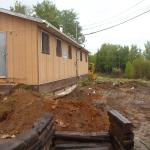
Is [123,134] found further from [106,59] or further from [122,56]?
[122,56]

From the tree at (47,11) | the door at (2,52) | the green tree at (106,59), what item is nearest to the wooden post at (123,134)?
the door at (2,52)

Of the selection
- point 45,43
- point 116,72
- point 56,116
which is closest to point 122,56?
point 116,72

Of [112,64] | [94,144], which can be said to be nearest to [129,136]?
[94,144]

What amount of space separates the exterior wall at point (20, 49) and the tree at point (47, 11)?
47.9 m

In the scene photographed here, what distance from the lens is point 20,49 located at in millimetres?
15039

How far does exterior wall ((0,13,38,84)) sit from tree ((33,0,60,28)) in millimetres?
47882

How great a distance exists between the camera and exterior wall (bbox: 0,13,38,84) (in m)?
14.8

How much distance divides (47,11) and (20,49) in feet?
169

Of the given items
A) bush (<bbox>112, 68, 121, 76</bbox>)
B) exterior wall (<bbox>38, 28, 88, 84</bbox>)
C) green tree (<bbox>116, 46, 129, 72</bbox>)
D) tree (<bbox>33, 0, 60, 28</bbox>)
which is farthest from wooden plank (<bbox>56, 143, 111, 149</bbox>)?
tree (<bbox>33, 0, 60, 28</bbox>)

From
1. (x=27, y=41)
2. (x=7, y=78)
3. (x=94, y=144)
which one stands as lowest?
(x=94, y=144)

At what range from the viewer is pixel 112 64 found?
168ft

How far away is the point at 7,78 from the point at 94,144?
24.8 ft

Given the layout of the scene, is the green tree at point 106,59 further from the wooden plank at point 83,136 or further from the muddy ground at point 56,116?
the wooden plank at point 83,136

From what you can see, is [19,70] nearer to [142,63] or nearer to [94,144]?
[94,144]
